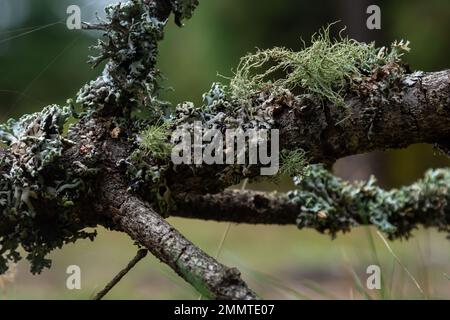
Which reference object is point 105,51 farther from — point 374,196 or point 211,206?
point 374,196

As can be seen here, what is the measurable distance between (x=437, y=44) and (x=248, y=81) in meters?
1.82

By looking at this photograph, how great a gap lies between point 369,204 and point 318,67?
316mm

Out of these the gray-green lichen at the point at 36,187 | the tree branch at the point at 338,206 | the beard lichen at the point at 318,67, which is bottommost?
the gray-green lichen at the point at 36,187

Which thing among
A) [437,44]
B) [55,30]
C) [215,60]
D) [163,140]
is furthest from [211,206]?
[437,44]

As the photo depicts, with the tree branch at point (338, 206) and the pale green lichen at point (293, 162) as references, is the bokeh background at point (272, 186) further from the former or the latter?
the pale green lichen at point (293, 162)

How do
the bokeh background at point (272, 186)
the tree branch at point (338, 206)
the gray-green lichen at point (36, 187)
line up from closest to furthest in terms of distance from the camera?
the gray-green lichen at point (36, 187)
the tree branch at point (338, 206)
the bokeh background at point (272, 186)

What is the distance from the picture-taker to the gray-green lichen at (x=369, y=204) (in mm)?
667

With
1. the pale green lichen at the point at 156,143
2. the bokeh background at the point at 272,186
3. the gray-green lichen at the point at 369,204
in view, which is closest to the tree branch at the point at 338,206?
the gray-green lichen at the point at 369,204

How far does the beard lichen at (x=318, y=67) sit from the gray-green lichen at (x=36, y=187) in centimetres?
14

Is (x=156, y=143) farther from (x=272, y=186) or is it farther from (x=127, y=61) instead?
(x=272, y=186)

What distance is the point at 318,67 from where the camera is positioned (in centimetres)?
43

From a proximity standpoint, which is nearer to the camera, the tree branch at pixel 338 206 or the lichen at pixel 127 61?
the lichen at pixel 127 61

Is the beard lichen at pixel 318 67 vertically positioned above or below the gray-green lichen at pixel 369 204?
above

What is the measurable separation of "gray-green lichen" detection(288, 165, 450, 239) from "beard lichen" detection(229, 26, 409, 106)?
0.77ft
